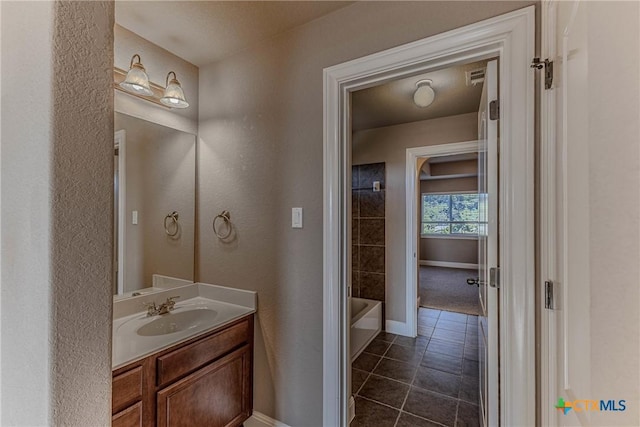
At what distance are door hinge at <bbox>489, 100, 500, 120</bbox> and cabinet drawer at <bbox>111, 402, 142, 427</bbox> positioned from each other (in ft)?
6.54

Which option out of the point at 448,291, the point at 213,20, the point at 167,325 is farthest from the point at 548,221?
the point at 448,291

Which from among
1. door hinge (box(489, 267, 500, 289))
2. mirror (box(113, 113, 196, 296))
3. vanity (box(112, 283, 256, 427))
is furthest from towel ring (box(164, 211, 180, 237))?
door hinge (box(489, 267, 500, 289))

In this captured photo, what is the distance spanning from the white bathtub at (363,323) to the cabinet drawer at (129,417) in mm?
1807

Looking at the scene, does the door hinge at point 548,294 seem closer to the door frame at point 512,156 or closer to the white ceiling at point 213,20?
the door frame at point 512,156

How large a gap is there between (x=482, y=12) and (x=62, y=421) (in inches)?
71.0

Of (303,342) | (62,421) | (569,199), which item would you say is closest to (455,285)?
(303,342)

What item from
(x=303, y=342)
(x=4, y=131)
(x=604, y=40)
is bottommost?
(x=303, y=342)

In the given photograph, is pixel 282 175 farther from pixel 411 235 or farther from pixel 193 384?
pixel 411 235

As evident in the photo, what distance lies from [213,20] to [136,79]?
54 cm

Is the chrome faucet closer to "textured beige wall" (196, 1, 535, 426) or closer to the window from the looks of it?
"textured beige wall" (196, 1, 535, 426)

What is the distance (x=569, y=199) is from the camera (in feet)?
2.56

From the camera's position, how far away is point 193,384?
1.39 meters

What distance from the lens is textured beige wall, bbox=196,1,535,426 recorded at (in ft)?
4.72

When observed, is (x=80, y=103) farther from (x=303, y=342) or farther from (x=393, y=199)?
(x=393, y=199)
